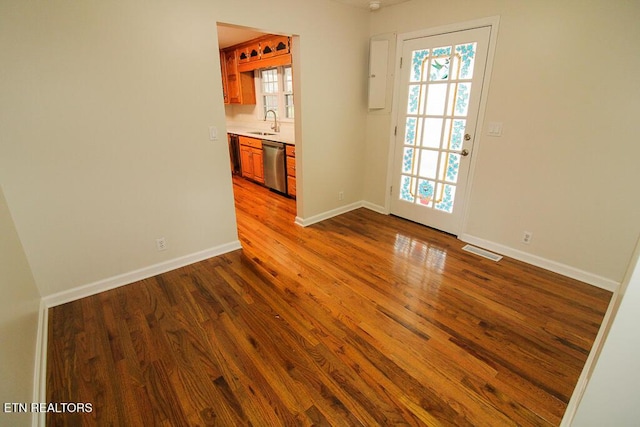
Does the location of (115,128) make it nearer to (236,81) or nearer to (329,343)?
(329,343)

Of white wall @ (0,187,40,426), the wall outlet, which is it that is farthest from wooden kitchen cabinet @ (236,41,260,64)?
white wall @ (0,187,40,426)

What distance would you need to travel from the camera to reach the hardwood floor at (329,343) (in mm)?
1476

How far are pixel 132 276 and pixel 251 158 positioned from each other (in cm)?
325

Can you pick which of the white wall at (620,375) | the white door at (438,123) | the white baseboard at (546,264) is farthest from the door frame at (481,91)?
the white wall at (620,375)

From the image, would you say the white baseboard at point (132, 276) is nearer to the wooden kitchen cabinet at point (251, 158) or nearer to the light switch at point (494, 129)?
the wooden kitchen cabinet at point (251, 158)

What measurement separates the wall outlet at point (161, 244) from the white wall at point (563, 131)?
305cm

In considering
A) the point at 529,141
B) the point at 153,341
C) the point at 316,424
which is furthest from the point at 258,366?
the point at 529,141

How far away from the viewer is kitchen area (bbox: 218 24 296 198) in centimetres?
449

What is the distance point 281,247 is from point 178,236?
0.99 m

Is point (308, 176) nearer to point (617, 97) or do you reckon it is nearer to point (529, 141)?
point (529, 141)

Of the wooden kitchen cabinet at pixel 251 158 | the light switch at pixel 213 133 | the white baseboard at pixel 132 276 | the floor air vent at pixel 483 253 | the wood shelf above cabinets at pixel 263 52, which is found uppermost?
the wood shelf above cabinets at pixel 263 52

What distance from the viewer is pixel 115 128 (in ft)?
7.19

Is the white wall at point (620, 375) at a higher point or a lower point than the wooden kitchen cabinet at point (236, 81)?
lower

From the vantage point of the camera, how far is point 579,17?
→ 220 cm
